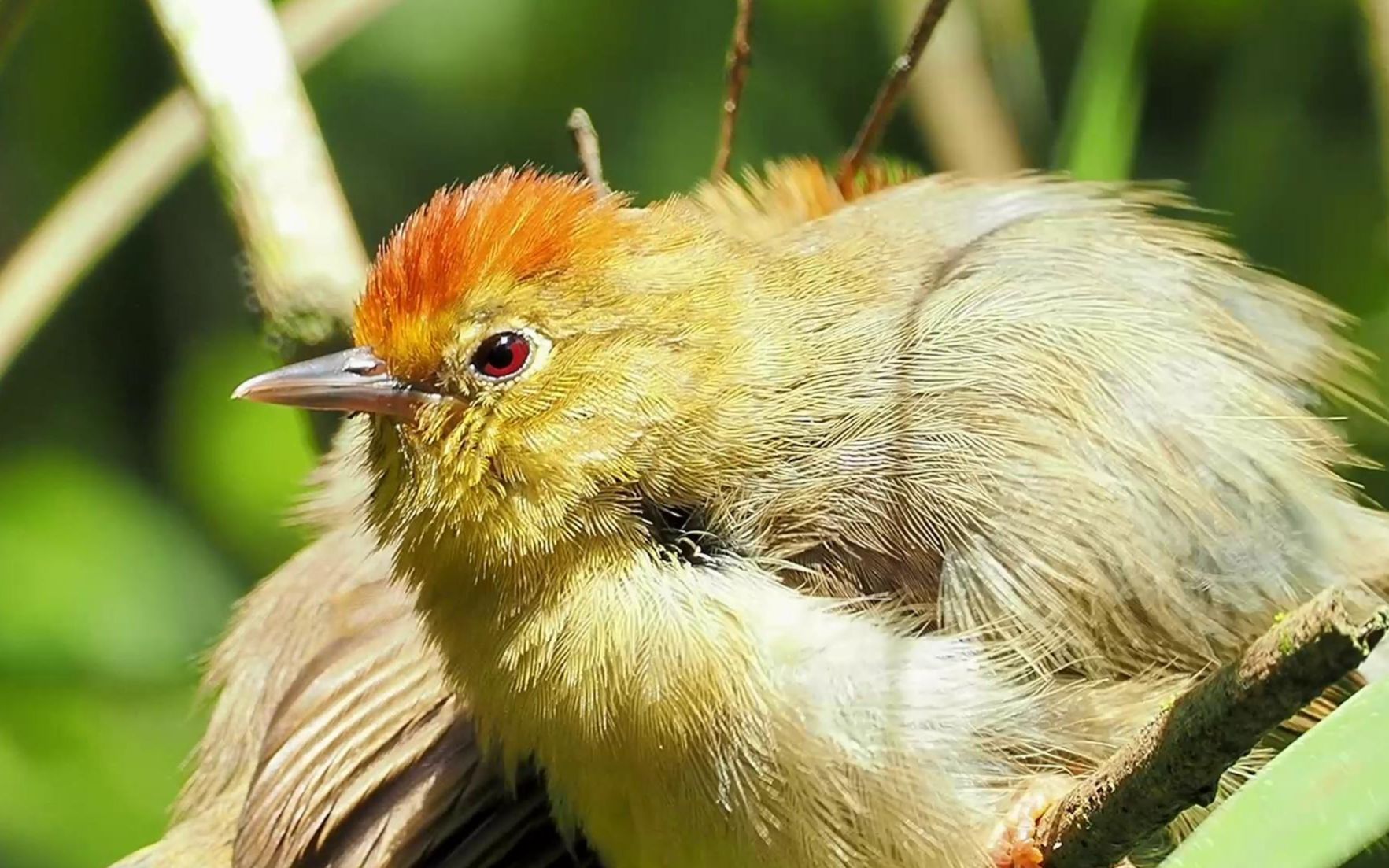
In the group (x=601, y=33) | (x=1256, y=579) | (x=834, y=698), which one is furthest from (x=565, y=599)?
(x=601, y=33)

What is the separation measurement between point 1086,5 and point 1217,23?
0.36 metres

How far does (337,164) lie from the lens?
17.0 ft

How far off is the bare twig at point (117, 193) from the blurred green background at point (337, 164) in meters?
0.60

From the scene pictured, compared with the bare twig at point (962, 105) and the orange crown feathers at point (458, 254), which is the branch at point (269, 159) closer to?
the orange crown feathers at point (458, 254)

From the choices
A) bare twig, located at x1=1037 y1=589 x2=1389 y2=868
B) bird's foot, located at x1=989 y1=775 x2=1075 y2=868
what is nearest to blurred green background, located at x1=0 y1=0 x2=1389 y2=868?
bird's foot, located at x1=989 y1=775 x2=1075 y2=868

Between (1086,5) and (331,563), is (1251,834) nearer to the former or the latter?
(331,563)

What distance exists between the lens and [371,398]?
8.70 ft

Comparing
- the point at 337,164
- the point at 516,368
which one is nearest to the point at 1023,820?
the point at 516,368

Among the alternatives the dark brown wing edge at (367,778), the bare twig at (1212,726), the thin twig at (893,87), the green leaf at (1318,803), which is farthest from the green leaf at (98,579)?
the green leaf at (1318,803)

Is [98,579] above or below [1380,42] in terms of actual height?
below

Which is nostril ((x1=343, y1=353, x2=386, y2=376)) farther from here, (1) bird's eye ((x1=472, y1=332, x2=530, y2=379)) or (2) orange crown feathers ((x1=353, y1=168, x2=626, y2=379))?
(1) bird's eye ((x1=472, y1=332, x2=530, y2=379))

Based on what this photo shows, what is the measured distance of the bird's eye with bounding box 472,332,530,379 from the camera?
2.68 metres

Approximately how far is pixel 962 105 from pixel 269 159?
174cm

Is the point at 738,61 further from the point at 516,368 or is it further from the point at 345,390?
the point at 345,390
